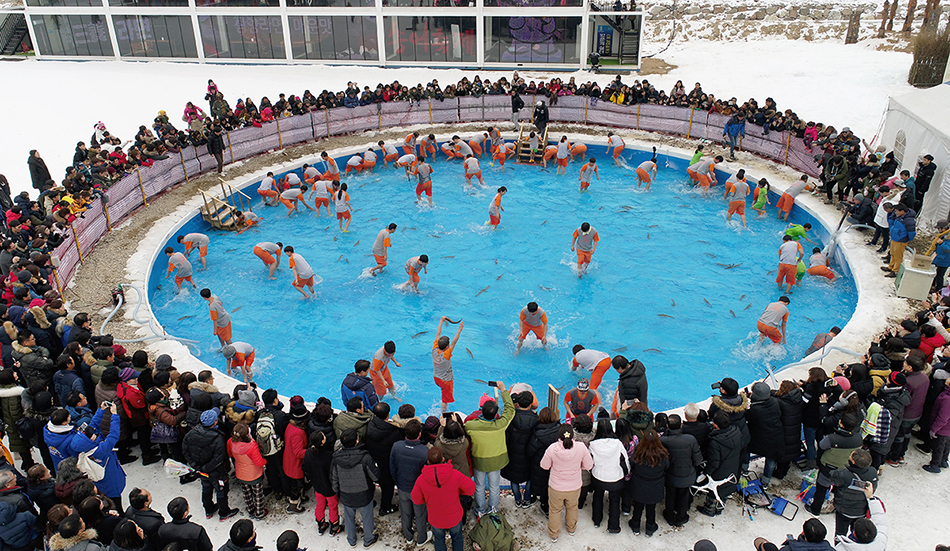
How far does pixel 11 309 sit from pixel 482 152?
16.3 metres

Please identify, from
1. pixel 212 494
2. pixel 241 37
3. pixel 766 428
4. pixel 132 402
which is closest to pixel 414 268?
pixel 132 402

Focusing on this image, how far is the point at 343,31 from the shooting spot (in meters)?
36.6

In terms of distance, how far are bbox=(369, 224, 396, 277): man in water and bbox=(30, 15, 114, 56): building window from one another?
34412mm

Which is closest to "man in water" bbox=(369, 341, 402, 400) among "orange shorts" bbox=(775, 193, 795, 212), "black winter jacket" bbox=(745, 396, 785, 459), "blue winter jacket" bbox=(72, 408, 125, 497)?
"blue winter jacket" bbox=(72, 408, 125, 497)

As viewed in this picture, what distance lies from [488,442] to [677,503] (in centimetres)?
243

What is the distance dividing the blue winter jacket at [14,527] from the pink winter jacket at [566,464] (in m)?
5.26

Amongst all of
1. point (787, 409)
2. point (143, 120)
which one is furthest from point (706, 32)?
point (787, 409)

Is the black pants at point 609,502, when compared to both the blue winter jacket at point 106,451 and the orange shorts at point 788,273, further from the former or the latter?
the orange shorts at point 788,273

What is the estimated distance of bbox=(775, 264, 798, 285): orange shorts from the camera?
14.1 meters

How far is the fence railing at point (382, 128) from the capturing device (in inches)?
643

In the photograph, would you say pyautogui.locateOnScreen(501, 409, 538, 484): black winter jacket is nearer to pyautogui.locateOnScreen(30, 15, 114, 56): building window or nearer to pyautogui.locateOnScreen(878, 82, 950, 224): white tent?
→ pyautogui.locateOnScreen(878, 82, 950, 224): white tent

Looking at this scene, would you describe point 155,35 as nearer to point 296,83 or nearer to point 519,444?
point 296,83

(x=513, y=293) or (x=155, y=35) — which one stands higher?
(x=155, y=35)

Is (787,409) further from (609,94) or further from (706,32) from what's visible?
(706,32)
